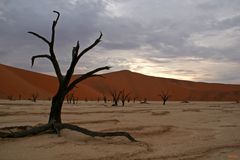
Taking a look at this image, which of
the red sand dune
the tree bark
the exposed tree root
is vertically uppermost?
the red sand dune

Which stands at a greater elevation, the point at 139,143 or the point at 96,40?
the point at 96,40

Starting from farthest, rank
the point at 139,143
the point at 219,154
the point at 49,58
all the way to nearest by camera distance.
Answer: the point at 49,58, the point at 139,143, the point at 219,154

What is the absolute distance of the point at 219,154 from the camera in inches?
256

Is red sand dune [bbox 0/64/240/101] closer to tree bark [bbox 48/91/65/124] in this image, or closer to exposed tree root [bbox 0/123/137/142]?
tree bark [bbox 48/91/65/124]

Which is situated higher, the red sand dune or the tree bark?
the red sand dune

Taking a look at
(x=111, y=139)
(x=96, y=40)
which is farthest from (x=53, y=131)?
(x=96, y=40)

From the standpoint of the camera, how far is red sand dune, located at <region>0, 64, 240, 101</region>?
70625mm

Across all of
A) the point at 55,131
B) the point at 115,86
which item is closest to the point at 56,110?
the point at 55,131

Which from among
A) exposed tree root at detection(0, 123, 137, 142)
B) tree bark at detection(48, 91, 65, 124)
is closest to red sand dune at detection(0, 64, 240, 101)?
tree bark at detection(48, 91, 65, 124)

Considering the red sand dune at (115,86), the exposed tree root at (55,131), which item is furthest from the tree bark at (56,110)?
the red sand dune at (115,86)

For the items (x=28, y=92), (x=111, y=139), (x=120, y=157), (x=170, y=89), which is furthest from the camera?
(x=170, y=89)

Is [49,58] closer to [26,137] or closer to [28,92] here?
[26,137]

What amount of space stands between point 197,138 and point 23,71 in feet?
274

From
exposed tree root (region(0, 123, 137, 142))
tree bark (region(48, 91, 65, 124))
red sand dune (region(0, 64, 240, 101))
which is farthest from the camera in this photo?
red sand dune (region(0, 64, 240, 101))
